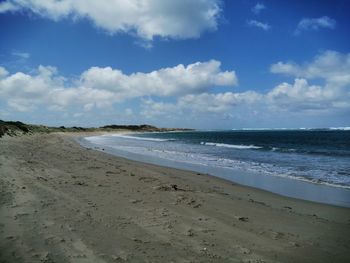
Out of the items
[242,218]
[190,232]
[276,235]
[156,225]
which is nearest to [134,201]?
[156,225]

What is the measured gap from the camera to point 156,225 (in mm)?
6887

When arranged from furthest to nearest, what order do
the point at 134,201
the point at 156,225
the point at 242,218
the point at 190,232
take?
the point at 134,201 → the point at 242,218 → the point at 156,225 → the point at 190,232

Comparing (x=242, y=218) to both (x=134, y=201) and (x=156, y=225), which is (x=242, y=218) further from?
(x=134, y=201)

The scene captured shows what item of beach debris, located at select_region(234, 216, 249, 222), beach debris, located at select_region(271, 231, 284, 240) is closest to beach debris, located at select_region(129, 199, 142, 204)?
beach debris, located at select_region(234, 216, 249, 222)

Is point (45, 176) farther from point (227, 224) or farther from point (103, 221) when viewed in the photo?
point (227, 224)

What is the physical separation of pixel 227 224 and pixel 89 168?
989cm

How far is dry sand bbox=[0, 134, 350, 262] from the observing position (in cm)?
539

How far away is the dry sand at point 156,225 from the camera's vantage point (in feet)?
17.7

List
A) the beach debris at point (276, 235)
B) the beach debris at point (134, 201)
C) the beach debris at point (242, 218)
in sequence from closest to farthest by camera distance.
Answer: the beach debris at point (276, 235), the beach debris at point (242, 218), the beach debris at point (134, 201)

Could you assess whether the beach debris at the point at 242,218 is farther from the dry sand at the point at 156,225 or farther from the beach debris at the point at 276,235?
the beach debris at the point at 276,235

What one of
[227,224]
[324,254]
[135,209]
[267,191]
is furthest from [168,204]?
[267,191]

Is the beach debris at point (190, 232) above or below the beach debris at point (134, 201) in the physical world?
below

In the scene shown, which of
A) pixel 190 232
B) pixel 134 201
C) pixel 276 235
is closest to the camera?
pixel 190 232

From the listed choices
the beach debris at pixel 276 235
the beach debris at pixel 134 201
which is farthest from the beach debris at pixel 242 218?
the beach debris at pixel 134 201
